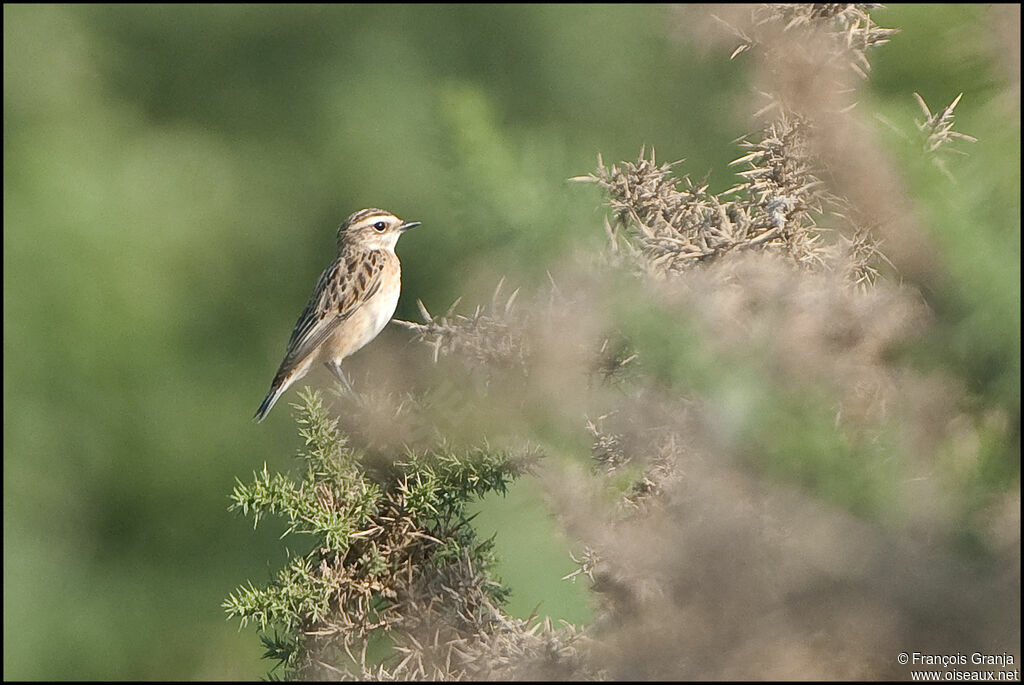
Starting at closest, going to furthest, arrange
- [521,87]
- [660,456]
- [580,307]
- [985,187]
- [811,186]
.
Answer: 1. [985,187]
2. [580,307]
3. [660,456]
4. [811,186]
5. [521,87]

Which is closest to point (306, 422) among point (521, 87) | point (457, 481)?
point (457, 481)

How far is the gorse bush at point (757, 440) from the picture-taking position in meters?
0.50

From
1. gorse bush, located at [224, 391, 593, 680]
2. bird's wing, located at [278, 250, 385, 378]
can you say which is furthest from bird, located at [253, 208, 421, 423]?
gorse bush, located at [224, 391, 593, 680]

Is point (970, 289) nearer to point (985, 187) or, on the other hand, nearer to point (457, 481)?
point (985, 187)

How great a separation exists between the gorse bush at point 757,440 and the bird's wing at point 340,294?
225 cm

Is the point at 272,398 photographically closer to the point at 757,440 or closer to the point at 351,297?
the point at 351,297

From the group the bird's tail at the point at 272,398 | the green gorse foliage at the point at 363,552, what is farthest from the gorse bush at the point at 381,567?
the bird's tail at the point at 272,398

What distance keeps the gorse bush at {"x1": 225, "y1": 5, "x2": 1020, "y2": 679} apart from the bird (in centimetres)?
225

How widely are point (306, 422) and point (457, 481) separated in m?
0.18

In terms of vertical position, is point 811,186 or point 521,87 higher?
point 521,87

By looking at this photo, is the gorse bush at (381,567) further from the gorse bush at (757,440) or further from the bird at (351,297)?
the bird at (351,297)

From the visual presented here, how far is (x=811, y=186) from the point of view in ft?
2.90

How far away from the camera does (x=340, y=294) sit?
3096mm

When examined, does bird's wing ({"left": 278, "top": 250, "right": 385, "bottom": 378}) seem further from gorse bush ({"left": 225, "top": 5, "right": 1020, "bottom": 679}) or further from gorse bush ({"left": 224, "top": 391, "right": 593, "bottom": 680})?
gorse bush ({"left": 225, "top": 5, "right": 1020, "bottom": 679})
